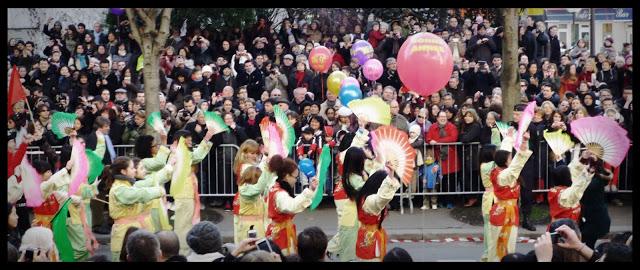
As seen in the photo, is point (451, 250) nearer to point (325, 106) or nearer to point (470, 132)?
point (470, 132)

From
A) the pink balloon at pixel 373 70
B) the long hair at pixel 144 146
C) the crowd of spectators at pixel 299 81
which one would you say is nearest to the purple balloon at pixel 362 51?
the crowd of spectators at pixel 299 81

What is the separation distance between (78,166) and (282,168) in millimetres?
1944

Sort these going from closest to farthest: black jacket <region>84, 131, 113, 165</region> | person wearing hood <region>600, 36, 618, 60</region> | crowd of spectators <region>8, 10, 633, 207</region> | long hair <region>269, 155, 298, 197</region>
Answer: long hair <region>269, 155, 298, 197</region>
black jacket <region>84, 131, 113, 165</region>
crowd of spectators <region>8, 10, 633, 207</region>
person wearing hood <region>600, 36, 618, 60</region>

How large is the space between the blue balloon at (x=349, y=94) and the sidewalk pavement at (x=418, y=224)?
1606 mm

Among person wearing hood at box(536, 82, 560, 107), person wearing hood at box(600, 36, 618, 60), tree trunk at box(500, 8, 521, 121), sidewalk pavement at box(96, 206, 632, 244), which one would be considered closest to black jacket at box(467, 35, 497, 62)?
person wearing hood at box(600, 36, 618, 60)

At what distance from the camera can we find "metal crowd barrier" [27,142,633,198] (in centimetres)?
1148

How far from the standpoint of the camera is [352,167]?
7.95 meters

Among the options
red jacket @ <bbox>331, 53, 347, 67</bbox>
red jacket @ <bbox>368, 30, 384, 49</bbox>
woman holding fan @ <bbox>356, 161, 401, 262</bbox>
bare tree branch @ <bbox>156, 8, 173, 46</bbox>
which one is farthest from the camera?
red jacket @ <bbox>368, 30, 384, 49</bbox>

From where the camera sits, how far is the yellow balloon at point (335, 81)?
13250 mm

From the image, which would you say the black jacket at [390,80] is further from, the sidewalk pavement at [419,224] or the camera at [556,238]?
the camera at [556,238]

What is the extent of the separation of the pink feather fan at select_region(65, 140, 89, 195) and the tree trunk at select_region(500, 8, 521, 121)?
508 centimetres

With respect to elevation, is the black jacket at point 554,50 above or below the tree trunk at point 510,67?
above

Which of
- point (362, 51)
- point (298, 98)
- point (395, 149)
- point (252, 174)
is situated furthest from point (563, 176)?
point (362, 51)

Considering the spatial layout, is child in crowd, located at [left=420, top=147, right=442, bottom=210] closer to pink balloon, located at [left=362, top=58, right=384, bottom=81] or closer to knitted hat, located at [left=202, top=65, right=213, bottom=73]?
pink balloon, located at [left=362, top=58, right=384, bottom=81]
